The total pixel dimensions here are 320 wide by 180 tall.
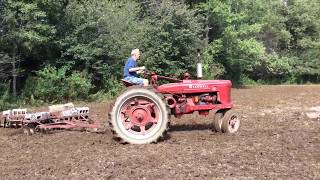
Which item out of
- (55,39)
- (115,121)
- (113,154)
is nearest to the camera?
(113,154)

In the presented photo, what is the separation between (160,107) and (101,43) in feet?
39.3

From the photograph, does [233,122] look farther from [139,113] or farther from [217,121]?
[139,113]

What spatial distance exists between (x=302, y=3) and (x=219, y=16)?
14298 mm

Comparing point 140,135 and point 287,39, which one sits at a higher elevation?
point 287,39

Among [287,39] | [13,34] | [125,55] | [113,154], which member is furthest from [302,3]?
[113,154]

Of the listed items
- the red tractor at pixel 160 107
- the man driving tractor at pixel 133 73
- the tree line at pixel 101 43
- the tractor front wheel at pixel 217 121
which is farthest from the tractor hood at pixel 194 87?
the tree line at pixel 101 43

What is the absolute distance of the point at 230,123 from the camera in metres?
10.7

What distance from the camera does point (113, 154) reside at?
8.57 metres

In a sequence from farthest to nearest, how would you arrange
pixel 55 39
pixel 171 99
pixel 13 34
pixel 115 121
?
pixel 55 39 → pixel 13 34 → pixel 171 99 → pixel 115 121

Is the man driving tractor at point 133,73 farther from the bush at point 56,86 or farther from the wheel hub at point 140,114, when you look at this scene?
the bush at point 56,86

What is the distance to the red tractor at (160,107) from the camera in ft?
31.7

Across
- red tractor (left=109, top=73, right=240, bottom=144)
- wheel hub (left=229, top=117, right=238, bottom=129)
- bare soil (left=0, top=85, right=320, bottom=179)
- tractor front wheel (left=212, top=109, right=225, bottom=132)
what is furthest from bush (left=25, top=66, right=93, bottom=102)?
wheel hub (left=229, top=117, right=238, bottom=129)

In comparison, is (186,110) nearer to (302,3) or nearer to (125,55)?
(125,55)

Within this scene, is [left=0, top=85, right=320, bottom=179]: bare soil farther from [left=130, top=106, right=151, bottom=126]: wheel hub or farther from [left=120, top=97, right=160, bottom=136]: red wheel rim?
[left=130, top=106, right=151, bottom=126]: wheel hub
